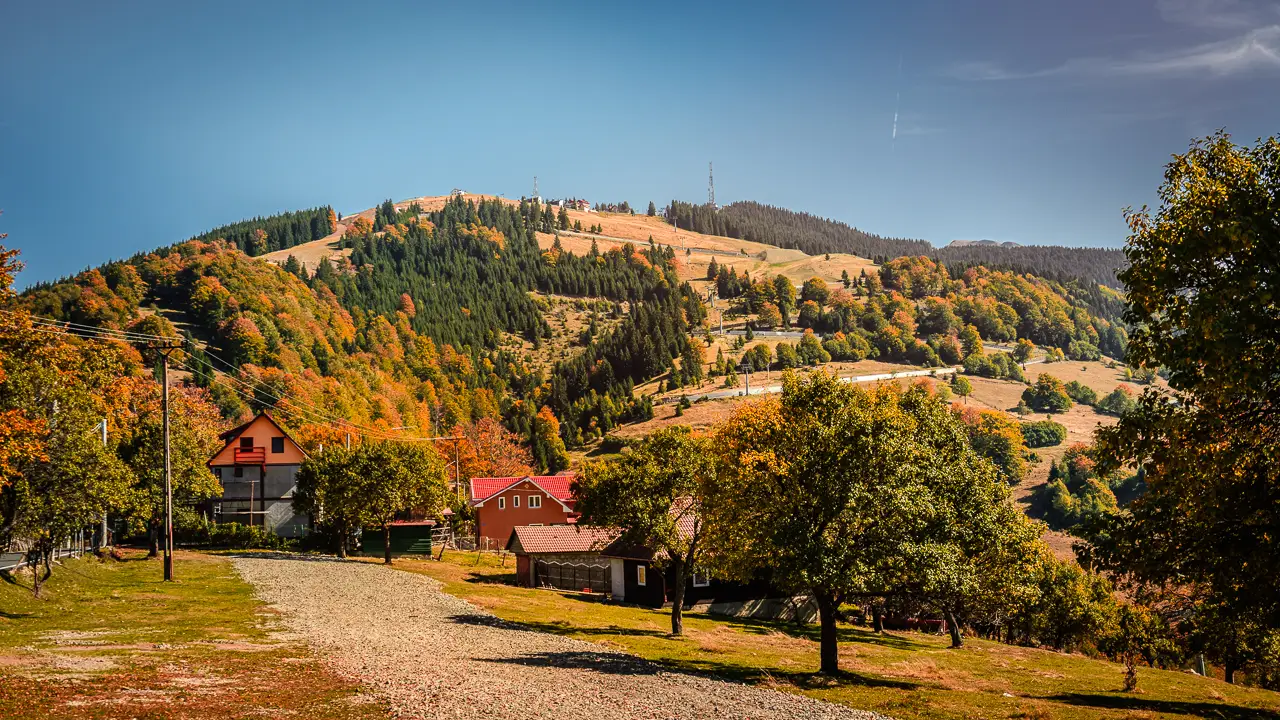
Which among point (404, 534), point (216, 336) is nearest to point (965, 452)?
point (404, 534)

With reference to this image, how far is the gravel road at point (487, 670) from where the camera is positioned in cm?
2666

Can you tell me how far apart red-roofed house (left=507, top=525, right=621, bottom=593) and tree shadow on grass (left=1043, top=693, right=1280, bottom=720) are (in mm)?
35020

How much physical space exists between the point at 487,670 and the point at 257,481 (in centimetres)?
7757

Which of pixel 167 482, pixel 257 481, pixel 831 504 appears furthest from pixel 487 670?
pixel 257 481

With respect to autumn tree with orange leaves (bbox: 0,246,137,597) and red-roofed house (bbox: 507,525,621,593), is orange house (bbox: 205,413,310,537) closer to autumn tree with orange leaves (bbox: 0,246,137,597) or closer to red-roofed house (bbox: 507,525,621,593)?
red-roofed house (bbox: 507,525,621,593)

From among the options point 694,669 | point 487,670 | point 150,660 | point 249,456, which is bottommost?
point 694,669

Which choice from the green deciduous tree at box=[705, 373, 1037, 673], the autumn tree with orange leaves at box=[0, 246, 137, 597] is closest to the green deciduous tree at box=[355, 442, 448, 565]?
the autumn tree with orange leaves at box=[0, 246, 137, 597]

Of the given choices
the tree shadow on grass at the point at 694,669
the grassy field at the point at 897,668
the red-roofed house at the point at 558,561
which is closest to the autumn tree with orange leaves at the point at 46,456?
the tree shadow on grass at the point at 694,669

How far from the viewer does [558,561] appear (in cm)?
6844

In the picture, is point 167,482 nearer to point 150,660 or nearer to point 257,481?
point 150,660

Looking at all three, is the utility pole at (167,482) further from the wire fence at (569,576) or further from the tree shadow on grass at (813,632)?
the tree shadow on grass at (813,632)

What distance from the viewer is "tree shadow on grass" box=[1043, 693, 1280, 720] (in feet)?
116

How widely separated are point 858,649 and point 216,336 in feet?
544

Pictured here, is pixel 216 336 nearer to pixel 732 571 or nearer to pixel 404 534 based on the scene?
pixel 404 534
